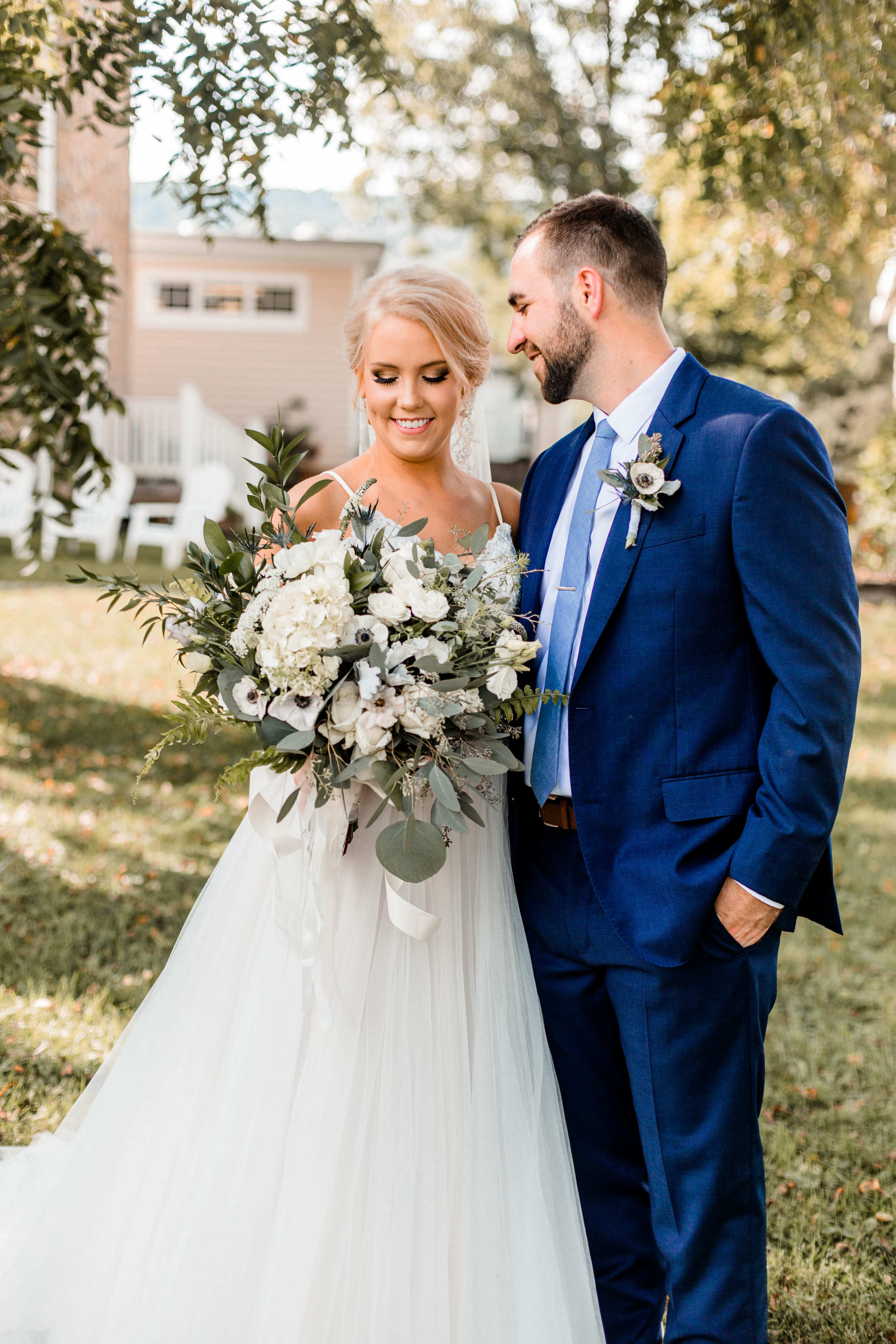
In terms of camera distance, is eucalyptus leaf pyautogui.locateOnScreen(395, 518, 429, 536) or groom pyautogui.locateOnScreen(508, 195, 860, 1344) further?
eucalyptus leaf pyautogui.locateOnScreen(395, 518, 429, 536)

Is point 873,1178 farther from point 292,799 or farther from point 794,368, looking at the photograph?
point 794,368

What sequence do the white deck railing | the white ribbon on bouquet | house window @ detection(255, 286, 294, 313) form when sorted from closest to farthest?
1. the white ribbon on bouquet
2. the white deck railing
3. house window @ detection(255, 286, 294, 313)

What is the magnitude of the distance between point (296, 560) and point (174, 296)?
61.5 feet

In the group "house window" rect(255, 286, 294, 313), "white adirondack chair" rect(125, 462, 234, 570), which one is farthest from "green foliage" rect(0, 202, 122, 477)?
"house window" rect(255, 286, 294, 313)

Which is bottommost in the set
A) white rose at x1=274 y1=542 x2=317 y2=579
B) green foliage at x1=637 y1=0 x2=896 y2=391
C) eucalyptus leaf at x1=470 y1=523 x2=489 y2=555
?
white rose at x1=274 y1=542 x2=317 y2=579

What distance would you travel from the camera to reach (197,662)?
232cm

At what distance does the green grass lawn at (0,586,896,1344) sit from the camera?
334 centimetres

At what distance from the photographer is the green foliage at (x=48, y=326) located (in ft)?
14.1

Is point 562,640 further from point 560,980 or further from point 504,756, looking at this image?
point 560,980

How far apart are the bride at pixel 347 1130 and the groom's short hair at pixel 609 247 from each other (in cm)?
32

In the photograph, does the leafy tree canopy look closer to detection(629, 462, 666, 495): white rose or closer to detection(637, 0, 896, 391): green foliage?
detection(637, 0, 896, 391): green foliage

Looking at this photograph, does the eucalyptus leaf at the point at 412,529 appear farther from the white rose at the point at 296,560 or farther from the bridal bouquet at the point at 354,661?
the white rose at the point at 296,560

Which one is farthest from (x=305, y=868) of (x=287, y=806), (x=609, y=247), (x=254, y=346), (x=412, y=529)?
(x=254, y=346)

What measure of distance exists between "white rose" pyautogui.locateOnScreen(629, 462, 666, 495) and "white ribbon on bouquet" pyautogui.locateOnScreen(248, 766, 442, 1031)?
2.74 feet
